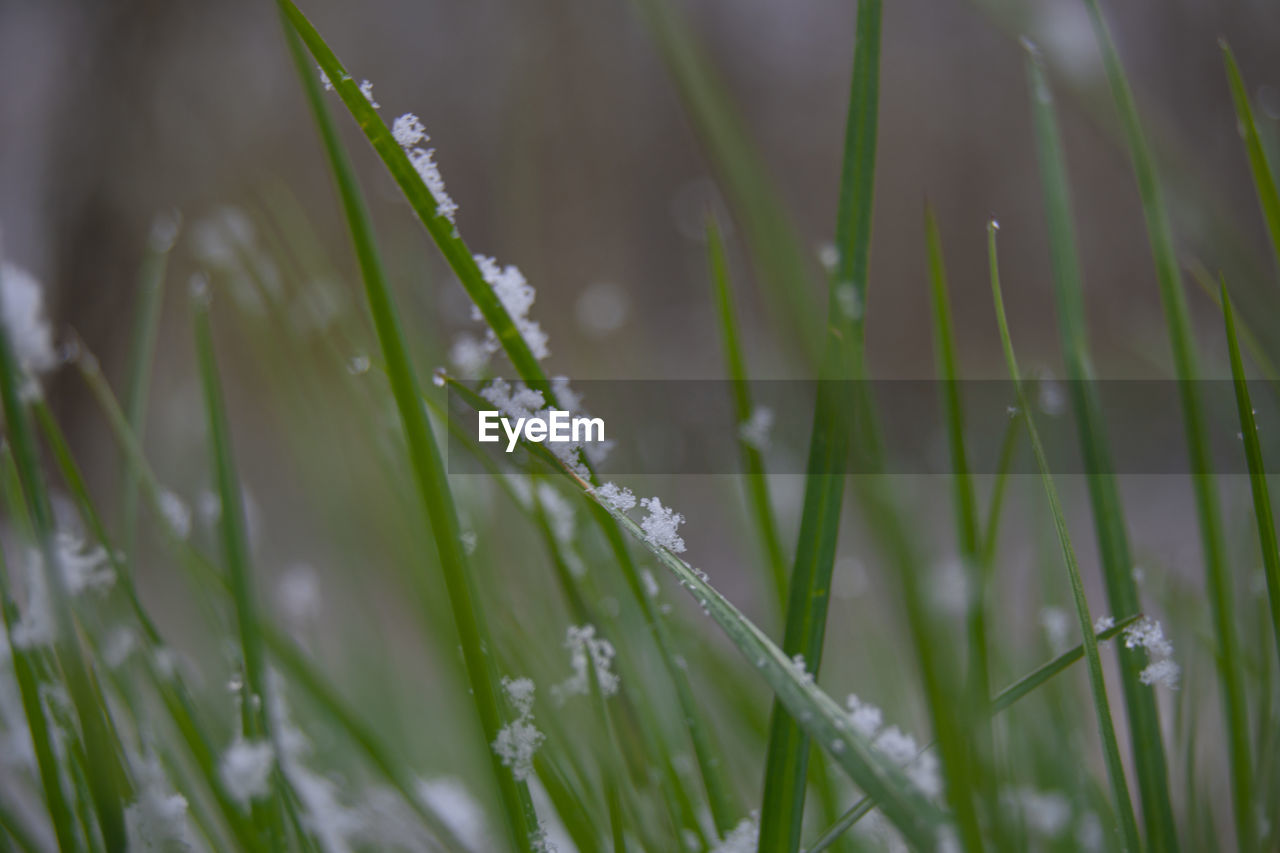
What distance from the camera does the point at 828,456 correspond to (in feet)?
0.36

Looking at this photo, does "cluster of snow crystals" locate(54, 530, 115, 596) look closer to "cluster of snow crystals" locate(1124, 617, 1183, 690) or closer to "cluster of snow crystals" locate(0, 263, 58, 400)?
"cluster of snow crystals" locate(0, 263, 58, 400)

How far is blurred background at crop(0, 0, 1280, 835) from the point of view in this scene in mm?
700

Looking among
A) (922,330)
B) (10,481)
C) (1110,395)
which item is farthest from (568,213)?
(10,481)

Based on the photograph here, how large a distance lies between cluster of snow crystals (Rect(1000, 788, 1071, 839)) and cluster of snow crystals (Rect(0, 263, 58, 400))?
219mm

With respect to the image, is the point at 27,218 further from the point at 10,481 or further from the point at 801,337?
the point at 801,337

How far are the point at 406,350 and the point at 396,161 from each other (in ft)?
0.08

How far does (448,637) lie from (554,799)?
3.0 inches

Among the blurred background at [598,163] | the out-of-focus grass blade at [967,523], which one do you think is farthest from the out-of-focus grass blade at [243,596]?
the blurred background at [598,163]

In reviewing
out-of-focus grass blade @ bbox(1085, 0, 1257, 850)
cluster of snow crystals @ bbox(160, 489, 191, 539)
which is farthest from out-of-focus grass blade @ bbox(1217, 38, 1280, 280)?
cluster of snow crystals @ bbox(160, 489, 191, 539)

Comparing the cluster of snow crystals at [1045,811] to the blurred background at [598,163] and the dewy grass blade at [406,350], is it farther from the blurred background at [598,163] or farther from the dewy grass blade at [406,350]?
the blurred background at [598,163]

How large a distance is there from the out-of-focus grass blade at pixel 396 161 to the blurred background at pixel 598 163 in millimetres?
538

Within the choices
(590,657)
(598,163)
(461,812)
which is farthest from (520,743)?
(598,163)

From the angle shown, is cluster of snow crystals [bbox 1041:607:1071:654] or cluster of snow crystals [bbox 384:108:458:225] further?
cluster of snow crystals [bbox 1041:607:1071:654]

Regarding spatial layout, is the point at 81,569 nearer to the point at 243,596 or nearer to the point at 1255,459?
the point at 243,596
